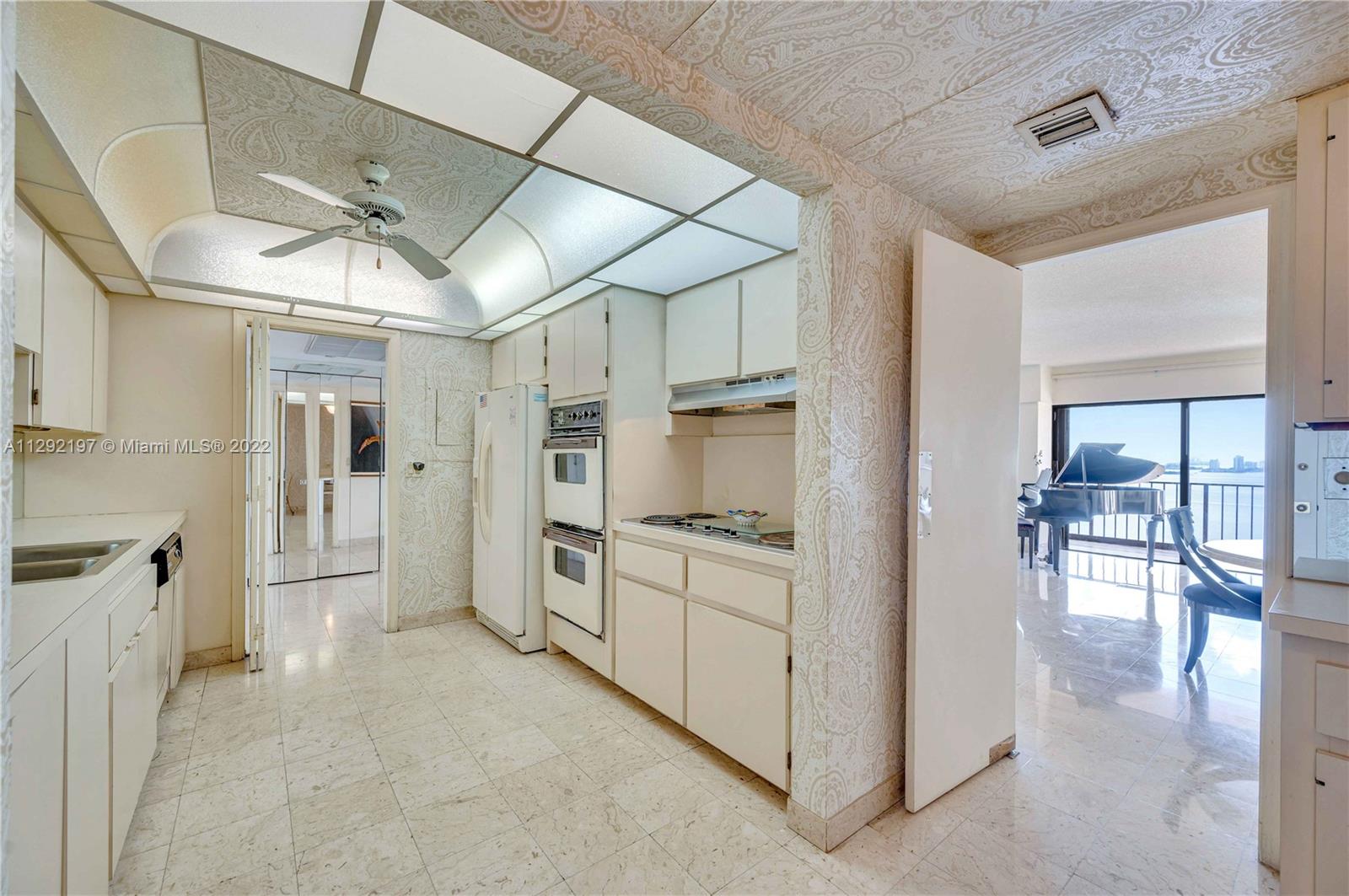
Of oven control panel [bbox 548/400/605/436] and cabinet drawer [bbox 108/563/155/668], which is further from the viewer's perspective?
oven control panel [bbox 548/400/605/436]

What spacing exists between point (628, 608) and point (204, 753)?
1.82 m

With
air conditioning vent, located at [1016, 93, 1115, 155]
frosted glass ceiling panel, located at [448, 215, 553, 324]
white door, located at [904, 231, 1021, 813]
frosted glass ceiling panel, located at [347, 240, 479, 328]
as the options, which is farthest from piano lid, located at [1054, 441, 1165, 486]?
frosted glass ceiling panel, located at [347, 240, 479, 328]

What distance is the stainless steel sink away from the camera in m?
1.75

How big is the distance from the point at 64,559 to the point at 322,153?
1749mm

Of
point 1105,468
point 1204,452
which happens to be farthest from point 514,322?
point 1204,452

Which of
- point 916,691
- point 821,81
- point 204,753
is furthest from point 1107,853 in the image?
point 204,753

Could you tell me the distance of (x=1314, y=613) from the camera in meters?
1.26

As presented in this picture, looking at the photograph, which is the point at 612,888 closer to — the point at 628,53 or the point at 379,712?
the point at 379,712

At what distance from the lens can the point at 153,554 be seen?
2.19 metres

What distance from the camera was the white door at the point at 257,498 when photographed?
10.3 feet

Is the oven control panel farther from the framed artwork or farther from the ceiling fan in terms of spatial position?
the framed artwork

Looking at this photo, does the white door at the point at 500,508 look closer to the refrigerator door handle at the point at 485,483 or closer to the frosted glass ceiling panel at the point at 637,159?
the refrigerator door handle at the point at 485,483

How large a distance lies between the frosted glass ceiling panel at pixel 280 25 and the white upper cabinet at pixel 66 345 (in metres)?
1.43

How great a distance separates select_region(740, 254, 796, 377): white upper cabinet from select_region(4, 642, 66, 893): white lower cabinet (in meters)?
2.28
